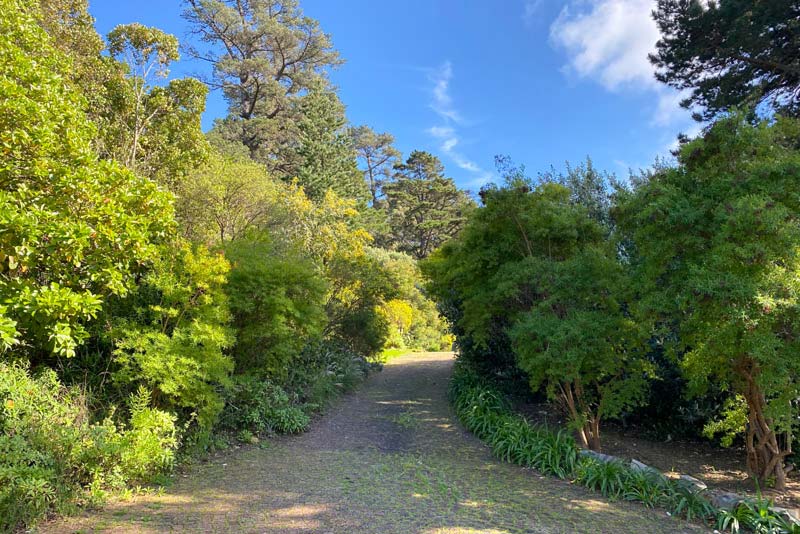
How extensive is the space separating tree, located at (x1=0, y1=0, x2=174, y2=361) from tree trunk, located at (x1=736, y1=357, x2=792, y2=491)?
6.60 m

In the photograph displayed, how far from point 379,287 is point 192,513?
9.06 metres

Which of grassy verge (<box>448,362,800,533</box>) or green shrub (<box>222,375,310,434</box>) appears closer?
grassy verge (<box>448,362,800,533</box>)

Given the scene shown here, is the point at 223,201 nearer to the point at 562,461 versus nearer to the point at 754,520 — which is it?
the point at 562,461

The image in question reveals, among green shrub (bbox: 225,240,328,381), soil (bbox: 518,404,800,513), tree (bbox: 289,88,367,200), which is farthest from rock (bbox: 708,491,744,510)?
tree (bbox: 289,88,367,200)

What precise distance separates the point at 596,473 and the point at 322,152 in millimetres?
22062

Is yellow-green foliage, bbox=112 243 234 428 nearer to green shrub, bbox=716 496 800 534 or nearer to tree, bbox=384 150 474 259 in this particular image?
green shrub, bbox=716 496 800 534

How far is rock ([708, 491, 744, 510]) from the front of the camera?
14.9ft

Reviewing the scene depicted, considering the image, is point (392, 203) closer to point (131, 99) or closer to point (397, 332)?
point (397, 332)

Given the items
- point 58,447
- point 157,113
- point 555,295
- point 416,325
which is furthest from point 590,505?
point 416,325

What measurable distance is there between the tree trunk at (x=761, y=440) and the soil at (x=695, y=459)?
169mm

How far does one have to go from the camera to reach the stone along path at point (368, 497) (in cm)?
391

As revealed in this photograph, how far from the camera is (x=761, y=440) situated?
5230mm

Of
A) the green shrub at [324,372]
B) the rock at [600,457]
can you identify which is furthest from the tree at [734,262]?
the green shrub at [324,372]

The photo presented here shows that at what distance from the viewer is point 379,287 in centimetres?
1288
